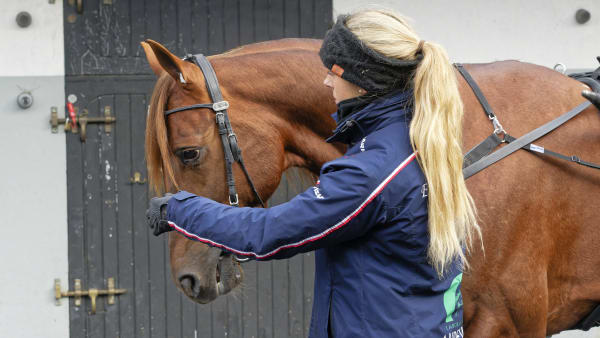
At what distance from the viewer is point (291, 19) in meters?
4.73

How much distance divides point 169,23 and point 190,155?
7.93 ft

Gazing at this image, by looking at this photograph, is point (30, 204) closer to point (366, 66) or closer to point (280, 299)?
point (280, 299)

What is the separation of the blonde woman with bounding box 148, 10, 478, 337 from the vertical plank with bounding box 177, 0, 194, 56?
3.06 m

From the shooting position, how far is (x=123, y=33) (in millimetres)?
4535

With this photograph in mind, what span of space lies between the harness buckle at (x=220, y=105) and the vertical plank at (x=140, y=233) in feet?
7.60

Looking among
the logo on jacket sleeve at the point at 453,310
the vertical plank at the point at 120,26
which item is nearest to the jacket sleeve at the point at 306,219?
the logo on jacket sleeve at the point at 453,310

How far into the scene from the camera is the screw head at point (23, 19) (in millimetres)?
4379

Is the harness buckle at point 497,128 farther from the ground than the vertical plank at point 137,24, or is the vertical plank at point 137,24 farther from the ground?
the vertical plank at point 137,24

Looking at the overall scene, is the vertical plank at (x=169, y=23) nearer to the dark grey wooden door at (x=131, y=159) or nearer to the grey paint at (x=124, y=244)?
the dark grey wooden door at (x=131, y=159)

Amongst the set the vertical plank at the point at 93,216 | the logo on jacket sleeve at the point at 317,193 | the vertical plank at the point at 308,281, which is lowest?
the vertical plank at the point at 308,281

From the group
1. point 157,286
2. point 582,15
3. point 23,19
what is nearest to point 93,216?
point 157,286

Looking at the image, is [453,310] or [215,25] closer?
[453,310]

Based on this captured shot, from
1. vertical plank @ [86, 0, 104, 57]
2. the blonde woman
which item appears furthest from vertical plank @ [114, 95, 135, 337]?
the blonde woman

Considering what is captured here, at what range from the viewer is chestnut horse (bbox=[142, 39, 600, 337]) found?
7.59ft
